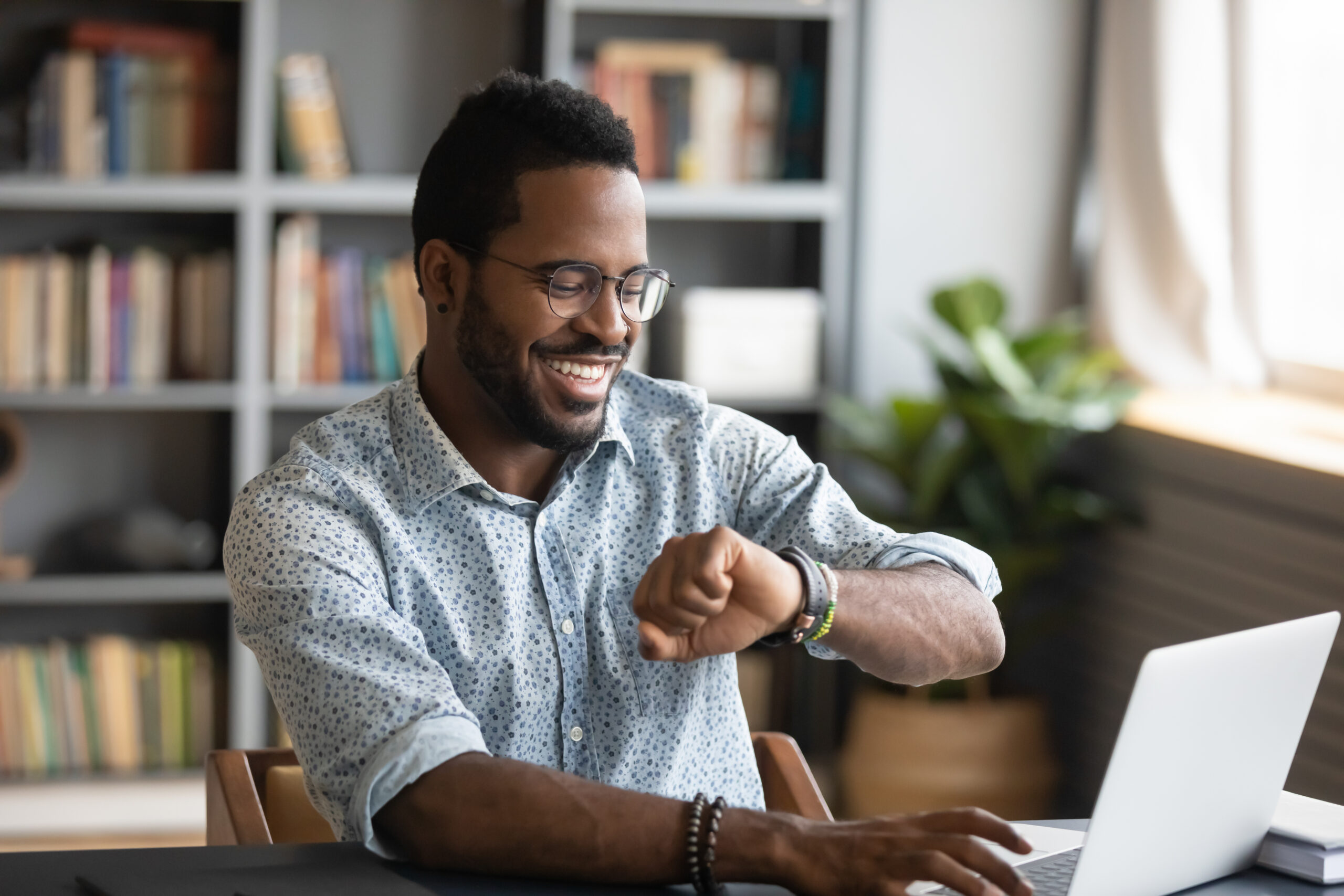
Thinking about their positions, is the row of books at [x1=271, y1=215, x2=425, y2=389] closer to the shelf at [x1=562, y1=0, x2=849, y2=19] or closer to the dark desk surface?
the shelf at [x1=562, y1=0, x2=849, y2=19]

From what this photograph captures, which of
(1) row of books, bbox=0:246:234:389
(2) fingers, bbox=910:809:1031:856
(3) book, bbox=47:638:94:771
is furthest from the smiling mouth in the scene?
(3) book, bbox=47:638:94:771

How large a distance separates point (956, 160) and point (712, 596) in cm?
244

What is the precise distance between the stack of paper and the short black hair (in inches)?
34.7

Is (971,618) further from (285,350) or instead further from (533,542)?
(285,350)

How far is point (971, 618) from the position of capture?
4.90 feet

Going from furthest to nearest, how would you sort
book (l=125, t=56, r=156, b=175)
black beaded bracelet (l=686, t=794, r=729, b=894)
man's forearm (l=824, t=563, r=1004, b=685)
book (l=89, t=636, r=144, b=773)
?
book (l=89, t=636, r=144, b=773), book (l=125, t=56, r=156, b=175), man's forearm (l=824, t=563, r=1004, b=685), black beaded bracelet (l=686, t=794, r=729, b=894)

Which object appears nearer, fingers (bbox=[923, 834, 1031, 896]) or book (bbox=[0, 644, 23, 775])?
fingers (bbox=[923, 834, 1031, 896])

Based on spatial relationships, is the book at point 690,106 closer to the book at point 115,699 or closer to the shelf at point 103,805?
the book at point 115,699

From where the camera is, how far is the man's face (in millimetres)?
1511

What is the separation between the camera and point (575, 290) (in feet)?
4.98

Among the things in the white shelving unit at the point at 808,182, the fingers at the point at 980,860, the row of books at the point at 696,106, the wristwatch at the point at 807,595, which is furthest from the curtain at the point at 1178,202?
the fingers at the point at 980,860

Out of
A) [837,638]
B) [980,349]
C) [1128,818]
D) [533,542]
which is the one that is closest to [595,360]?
[533,542]

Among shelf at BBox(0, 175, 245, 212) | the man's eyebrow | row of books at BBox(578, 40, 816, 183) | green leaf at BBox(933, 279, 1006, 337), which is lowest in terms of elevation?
green leaf at BBox(933, 279, 1006, 337)

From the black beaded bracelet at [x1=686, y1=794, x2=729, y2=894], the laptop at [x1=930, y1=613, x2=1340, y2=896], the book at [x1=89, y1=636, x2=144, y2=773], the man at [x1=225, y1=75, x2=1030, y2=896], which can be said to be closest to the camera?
the laptop at [x1=930, y1=613, x2=1340, y2=896]
